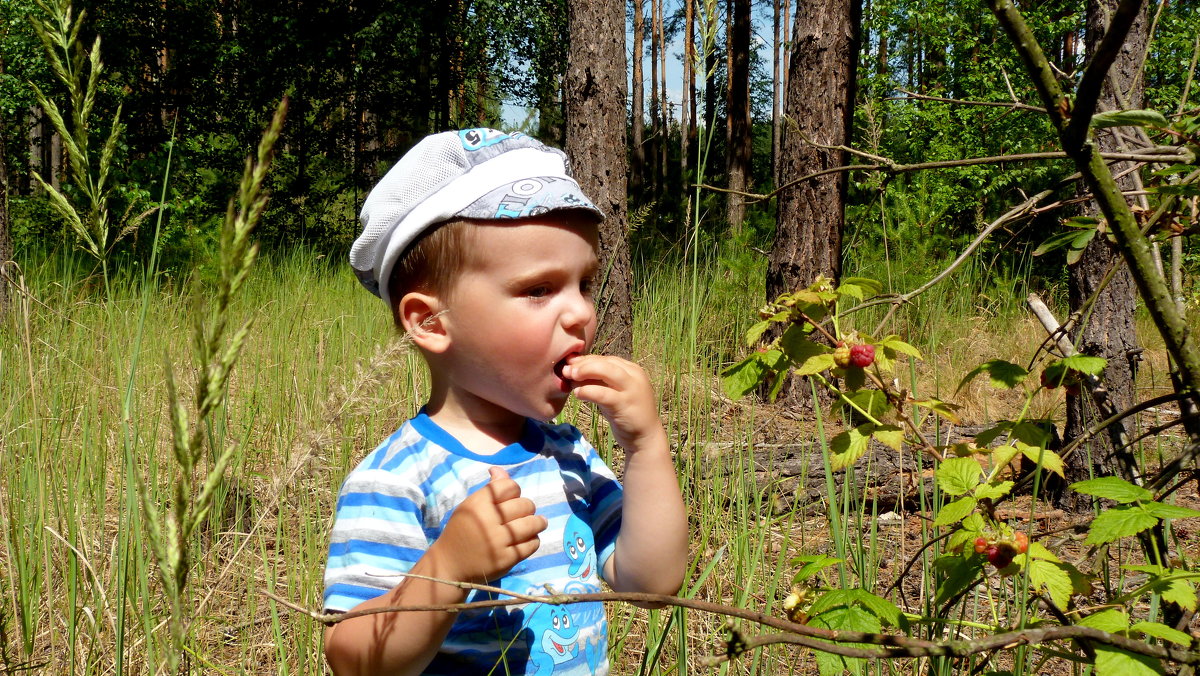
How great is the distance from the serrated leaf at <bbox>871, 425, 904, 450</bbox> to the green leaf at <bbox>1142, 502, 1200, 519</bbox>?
0.29 m

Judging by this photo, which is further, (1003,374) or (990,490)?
(1003,374)

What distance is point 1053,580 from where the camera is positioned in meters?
0.98

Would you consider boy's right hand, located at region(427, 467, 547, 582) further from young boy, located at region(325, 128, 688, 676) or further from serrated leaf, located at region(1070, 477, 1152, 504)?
serrated leaf, located at region(1070, 477, 1152, 504)

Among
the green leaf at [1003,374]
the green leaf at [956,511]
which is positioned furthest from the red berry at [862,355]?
the green leaf at [956,511]

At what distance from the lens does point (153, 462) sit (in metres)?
1.70

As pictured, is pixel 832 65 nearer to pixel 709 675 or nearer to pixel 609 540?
pixel 709 675

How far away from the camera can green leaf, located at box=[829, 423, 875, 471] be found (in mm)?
1125

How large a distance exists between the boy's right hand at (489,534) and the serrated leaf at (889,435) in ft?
1.51

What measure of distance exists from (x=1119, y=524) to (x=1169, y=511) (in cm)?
5

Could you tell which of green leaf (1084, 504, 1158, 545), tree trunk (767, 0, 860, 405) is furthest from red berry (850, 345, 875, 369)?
tree trunk (767, 0, 860, 405)

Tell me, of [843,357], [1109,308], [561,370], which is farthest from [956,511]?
[1109,308]

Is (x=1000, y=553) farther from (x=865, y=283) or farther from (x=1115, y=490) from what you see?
(x=865, y=283)

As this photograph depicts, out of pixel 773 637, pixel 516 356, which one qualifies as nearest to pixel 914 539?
pixel 516 356

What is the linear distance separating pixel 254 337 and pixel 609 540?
272cm
